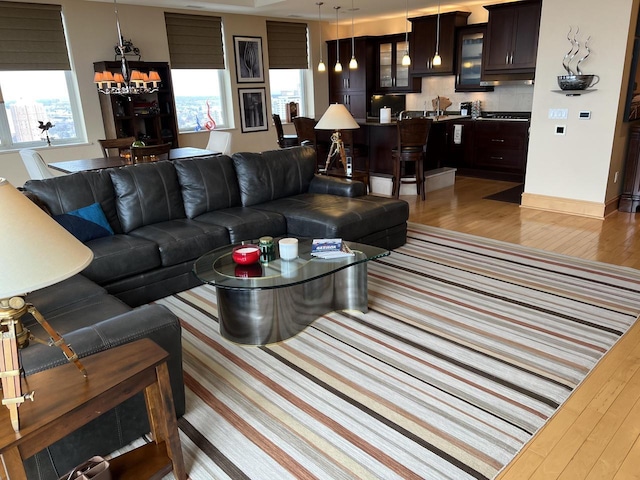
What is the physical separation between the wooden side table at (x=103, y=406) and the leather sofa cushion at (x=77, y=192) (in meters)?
2.15

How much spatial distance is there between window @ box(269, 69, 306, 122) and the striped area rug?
620 centimetres

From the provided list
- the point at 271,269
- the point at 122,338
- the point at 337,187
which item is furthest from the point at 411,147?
the point at 122,338

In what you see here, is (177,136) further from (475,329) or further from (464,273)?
(475,329)

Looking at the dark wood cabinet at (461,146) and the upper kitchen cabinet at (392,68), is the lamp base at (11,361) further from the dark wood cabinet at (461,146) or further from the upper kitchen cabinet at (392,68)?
the upper kitchen cabinet at (392,68)

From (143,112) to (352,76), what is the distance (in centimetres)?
434

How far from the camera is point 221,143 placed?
6211 millimetres

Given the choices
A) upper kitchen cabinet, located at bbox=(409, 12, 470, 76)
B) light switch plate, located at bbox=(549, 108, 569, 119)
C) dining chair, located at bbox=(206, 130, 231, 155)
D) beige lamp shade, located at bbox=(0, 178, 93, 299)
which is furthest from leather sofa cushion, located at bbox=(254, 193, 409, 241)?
upper kitchen cabinet, located at bbox=(409, 12, 470, 76)

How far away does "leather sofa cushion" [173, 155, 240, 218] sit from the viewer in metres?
4.02

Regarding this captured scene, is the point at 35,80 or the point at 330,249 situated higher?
the point at 35,80

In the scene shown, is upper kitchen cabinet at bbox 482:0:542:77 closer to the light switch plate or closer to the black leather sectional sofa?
the light switch plate

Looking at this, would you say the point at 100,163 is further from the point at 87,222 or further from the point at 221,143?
the point at 87,222

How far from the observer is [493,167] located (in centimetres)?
748

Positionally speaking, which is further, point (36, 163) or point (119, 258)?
point (36, 163)

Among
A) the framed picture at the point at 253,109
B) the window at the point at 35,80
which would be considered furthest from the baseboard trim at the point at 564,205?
the window at the point at 35,80
